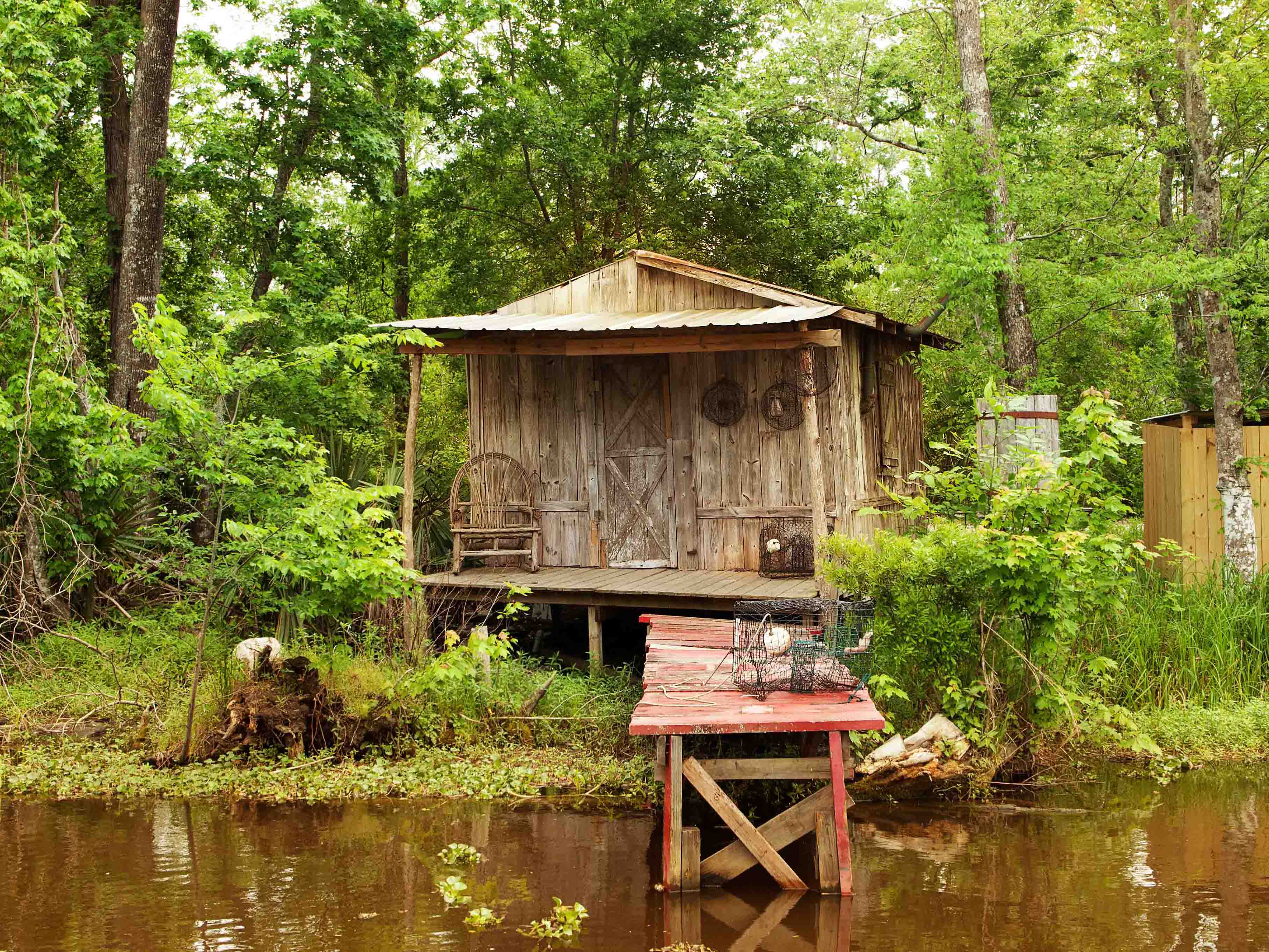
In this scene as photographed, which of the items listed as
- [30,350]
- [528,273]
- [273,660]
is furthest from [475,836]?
[528,273]

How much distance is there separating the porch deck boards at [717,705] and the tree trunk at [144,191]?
7.90 metres

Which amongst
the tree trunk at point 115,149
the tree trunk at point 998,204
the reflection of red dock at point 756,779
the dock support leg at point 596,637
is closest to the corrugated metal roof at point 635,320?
the tree trunk at point 998,204

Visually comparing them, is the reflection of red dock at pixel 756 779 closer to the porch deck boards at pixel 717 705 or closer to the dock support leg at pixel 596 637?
the porch deck boards at pixel 717 705

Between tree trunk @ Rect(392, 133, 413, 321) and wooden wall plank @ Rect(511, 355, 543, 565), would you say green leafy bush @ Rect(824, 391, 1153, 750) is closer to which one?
wooden wall plank @ Rect(511, 355, 543, 565)

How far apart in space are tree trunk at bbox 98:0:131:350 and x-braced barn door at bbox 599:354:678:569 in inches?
253

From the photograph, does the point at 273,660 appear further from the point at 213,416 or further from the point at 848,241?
the point at 848,241

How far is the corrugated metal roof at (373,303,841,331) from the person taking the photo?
382 inches

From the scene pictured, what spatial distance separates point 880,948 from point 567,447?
7519 mm

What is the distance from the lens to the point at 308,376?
43.3ft

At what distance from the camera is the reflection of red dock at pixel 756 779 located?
626 cm

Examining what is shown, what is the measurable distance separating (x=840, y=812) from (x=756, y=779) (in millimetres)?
638

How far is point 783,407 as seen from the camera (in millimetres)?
11391

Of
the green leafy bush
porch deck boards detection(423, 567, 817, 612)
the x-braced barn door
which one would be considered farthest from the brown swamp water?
the x-braced barn door

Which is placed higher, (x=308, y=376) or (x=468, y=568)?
(x=308, y=376)
